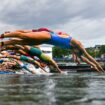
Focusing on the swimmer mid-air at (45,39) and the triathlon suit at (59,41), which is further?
the triathlon suit at (59,41)

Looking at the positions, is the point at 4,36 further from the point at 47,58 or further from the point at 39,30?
the point at 47,58

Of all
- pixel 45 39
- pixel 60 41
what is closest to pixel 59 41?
pixel 60 41

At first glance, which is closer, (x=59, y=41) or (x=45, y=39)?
(x=45, y=39)

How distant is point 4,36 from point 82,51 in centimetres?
470

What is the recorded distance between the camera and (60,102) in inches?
341

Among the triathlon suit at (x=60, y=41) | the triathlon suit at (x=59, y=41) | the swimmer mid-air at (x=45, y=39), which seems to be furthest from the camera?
the triathlon suit at (x=60, y=41)

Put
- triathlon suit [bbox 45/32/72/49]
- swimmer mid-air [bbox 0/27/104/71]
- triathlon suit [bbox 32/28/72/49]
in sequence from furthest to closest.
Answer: triathlon suit [bbox 45/32/72/49] → triathlon suit [bbox 32/28/72/49] → swimmer mid-air [bbox 0/27/104/71]

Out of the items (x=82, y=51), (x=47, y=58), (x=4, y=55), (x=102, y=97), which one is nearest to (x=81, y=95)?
(x=102, y=97)

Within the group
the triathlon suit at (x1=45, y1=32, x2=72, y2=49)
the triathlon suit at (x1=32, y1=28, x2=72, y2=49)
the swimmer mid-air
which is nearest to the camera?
the swimmer mid-air

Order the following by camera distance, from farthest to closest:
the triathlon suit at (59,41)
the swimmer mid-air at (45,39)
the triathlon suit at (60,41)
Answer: the triathlon suit at (60,41) → the triathlon suit at (59,41) → the swimmer mid-air at (45,39)

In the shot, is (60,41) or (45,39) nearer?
(45,39)

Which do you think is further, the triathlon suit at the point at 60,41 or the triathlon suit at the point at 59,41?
the triathlon suit at the point at 60,41

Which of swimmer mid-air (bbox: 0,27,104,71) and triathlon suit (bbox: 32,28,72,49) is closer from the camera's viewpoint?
swimmer mid-air (bbox: 0,27,104,71)

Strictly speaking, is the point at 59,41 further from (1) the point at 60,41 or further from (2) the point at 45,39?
(2) the point at 45,39
